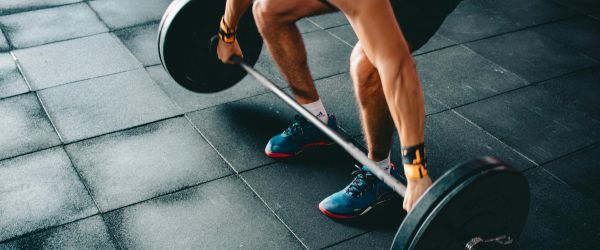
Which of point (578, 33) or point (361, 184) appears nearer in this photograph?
point (361, 184)

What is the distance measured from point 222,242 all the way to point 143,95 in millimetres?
951

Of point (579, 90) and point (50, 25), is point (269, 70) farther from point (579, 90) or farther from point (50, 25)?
point (579, 90)

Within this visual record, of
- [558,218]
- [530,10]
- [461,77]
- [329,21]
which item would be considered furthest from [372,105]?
[530,10]

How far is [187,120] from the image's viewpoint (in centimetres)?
238

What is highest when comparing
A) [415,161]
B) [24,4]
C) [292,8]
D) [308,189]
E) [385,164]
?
[292,8]

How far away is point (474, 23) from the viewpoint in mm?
3299

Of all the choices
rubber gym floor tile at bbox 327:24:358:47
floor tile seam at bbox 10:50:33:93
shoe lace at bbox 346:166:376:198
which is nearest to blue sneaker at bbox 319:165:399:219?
shoe lace at bbox 346:166:376:198

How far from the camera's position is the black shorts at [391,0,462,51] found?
1.76 meters

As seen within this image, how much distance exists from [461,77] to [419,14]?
106cm

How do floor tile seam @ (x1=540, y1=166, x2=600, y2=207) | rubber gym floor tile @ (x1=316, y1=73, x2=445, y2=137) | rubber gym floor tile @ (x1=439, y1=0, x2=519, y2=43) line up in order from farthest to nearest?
1. rubber gym floor tile @ (x1=439, y1=0, x2=519, y2=43)
2. rubber gym floor tile @ (x1=316, y1=73, x2=445, y2=137)
3. floor tile seam @ (x1=540, y1=166, x2=600, y2=207)

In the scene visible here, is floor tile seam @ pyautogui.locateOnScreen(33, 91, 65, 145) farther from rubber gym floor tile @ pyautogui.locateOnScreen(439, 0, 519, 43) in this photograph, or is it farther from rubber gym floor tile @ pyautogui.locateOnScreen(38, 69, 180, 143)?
rubber gym floor tile @ pyautogui.locateOnScreen(439, 0, 519, 43)

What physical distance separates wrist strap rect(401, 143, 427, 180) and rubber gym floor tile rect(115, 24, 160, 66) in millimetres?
1617

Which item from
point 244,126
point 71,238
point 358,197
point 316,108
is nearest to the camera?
point 71,238

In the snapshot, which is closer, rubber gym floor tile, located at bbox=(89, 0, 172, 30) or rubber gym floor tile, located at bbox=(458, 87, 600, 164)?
rubber gym floor tile, located at bbox=(458, 87, 600, 164)
